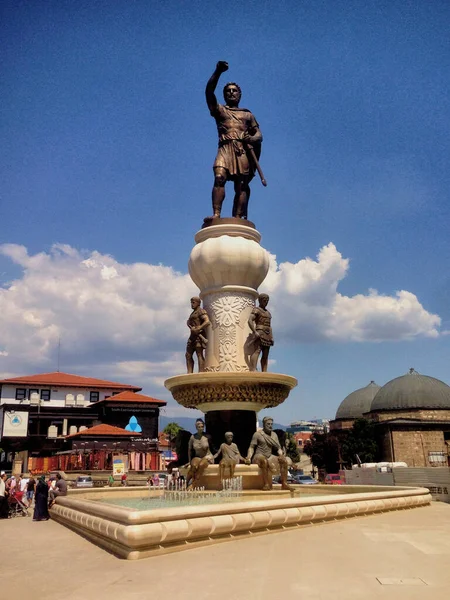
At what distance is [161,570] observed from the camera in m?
6.37

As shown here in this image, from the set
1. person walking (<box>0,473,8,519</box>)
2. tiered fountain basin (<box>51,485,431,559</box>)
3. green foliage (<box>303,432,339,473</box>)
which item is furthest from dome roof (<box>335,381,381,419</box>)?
tiered fountain basin (<box>51,485,431,559</box>)

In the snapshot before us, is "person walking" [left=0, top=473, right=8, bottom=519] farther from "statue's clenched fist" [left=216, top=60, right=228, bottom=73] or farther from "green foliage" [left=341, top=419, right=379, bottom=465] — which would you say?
"green foliage" [left=341, top=419, right=379, bottom=465]

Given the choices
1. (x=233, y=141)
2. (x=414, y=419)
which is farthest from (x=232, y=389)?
(x=414, y=419)

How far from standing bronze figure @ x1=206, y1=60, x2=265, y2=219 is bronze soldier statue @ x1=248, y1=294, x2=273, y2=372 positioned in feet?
11.9

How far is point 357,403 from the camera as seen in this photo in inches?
3430

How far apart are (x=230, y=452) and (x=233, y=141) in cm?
935

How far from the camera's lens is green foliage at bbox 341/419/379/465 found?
68.2 m

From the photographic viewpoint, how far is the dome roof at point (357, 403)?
85875 mm

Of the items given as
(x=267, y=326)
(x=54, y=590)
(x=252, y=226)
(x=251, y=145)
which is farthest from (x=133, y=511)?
(x=251, y=145)

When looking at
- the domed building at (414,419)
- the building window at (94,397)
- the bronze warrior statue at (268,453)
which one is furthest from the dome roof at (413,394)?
the bronze warrior statue at (268,453)

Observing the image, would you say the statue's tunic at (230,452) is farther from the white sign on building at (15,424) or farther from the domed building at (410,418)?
the domed building at (410,418)

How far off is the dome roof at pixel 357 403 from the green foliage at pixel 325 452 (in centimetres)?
818

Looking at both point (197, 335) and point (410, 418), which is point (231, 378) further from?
point (410, 418)

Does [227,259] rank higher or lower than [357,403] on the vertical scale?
lower
